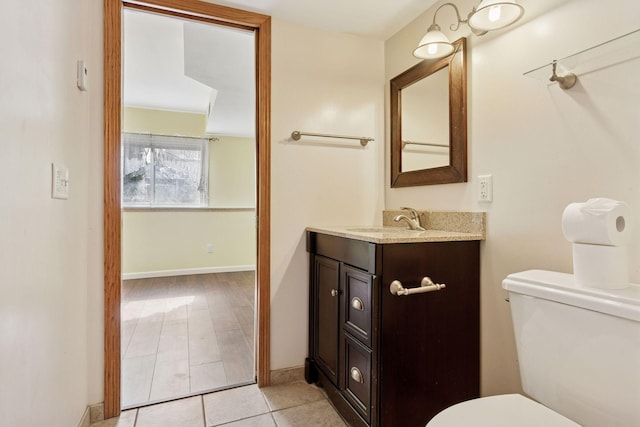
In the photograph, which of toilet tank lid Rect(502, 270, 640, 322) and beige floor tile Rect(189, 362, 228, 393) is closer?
toilet tank lid Rect(502, 270, 640, 322)

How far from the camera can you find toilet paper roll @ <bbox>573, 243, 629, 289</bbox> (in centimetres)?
88

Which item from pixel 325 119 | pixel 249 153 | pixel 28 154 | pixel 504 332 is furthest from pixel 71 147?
pixel 249 153

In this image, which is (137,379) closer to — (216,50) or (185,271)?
(216,50)

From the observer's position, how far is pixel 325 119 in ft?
6.44

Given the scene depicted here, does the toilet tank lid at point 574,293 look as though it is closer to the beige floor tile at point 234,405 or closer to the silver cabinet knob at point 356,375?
the silver cabinet knob at point 356,375

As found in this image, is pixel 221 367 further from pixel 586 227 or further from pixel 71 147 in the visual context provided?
pixel 586 227

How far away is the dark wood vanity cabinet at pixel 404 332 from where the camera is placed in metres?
1.26

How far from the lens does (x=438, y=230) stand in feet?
5.43

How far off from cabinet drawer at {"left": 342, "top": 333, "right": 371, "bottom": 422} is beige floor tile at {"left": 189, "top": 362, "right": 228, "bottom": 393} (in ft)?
2.57

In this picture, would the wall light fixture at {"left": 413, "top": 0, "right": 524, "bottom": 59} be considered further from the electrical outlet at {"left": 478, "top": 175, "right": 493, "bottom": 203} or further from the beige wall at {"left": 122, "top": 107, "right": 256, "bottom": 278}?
the beige wall at {"left": 122, "top": 107, "right": 256, "bottom": 278}

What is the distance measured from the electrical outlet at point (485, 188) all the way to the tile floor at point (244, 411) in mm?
1197

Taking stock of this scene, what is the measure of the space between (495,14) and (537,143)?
1.71 ft

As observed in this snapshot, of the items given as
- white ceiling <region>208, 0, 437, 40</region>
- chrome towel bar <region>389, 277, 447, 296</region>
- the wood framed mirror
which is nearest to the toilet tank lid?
chrome towel bar <region>389, 277, 447, 296</region>

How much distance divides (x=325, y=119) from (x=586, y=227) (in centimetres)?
141
